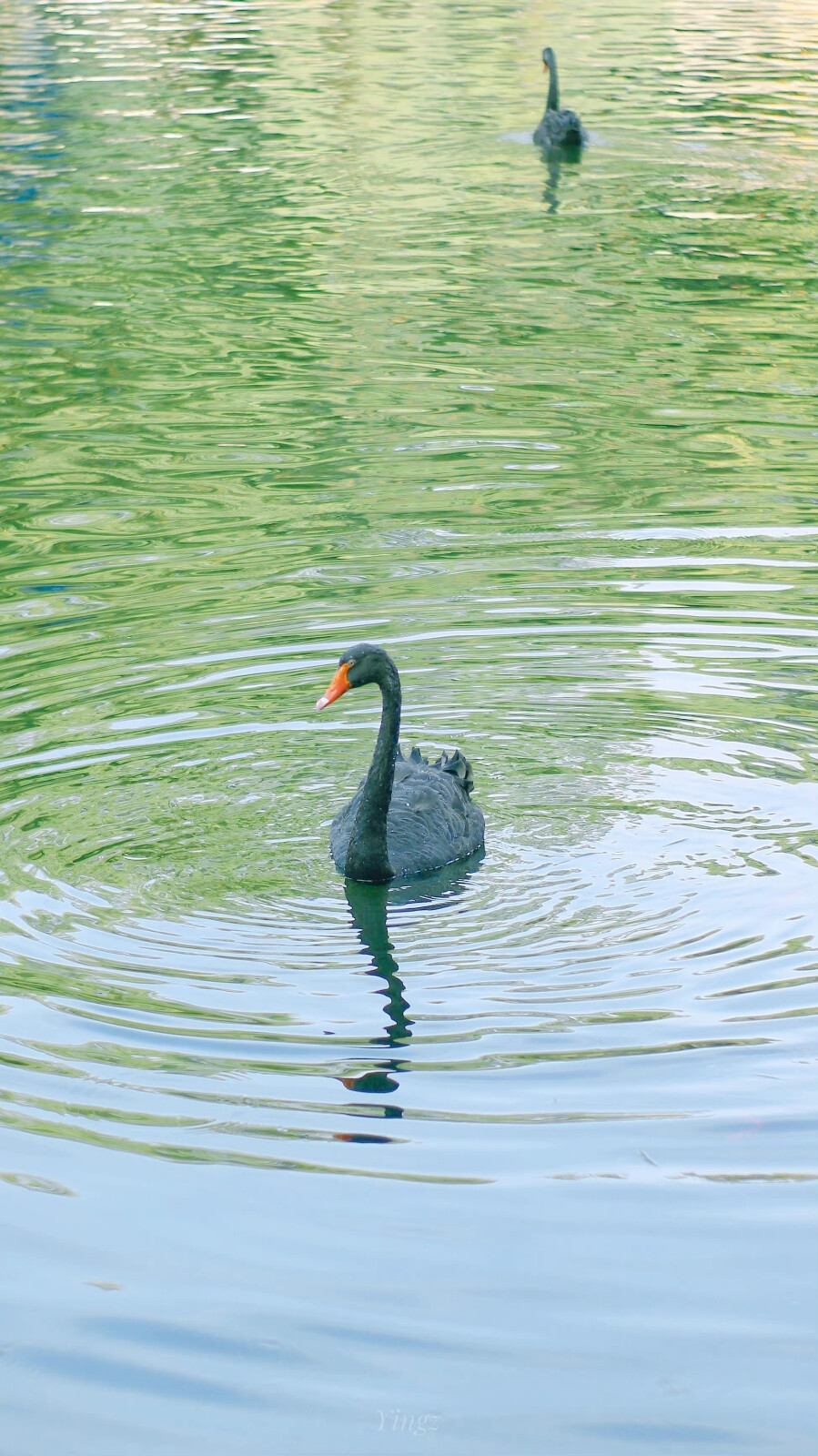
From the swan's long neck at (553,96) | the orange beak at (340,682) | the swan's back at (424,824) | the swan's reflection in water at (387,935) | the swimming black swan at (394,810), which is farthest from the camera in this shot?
the swan's long neck at (553,96)

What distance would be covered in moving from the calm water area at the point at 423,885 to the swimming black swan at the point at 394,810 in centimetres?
14

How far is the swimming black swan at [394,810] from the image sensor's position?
8.14 meters

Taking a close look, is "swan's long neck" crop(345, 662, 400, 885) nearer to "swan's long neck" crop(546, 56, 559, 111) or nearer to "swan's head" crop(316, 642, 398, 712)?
"swan's head" crop(316, 642, 398, 712)

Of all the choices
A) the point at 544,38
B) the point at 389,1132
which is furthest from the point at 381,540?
the point at 544,38

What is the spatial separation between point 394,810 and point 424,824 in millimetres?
195

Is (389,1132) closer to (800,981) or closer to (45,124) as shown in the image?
(800,981)

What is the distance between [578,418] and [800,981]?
891 centimetres

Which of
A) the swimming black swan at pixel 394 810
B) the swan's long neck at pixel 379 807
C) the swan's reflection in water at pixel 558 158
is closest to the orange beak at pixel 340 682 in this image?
the swimming black swan at pixel 394 810

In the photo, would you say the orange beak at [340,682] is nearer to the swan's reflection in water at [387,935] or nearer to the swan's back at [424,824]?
the swan's back at [424,824]

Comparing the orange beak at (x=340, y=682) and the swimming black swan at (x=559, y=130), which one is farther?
the swimming black swan at (x=559, y=130)

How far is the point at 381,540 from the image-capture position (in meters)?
12.6

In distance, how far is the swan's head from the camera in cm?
800

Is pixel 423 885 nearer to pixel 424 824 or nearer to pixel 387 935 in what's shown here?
pixel 424 824

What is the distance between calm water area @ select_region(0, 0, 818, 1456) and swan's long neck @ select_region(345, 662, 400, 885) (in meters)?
0.17
